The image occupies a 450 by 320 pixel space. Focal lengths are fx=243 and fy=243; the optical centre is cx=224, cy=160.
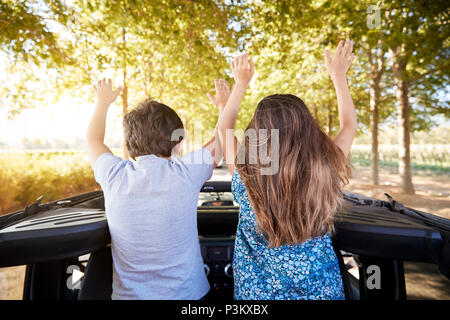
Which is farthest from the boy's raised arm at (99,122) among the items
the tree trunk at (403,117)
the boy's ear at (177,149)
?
the tree trunk at (403,117)

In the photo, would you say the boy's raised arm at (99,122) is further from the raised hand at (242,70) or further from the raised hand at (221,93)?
the raised hand at (242,70)

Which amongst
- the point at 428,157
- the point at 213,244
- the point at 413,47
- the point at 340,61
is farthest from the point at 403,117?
the point at 428,157

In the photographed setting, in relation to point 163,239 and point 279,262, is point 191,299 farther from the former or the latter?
point 279,262

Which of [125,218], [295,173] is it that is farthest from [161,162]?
[295,173]

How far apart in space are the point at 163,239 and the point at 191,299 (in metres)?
0.40

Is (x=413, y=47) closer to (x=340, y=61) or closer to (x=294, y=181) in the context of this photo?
(x=340, y=61)

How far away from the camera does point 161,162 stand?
1.25m

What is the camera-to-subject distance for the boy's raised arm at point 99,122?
4.48 ft

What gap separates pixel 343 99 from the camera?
1.62m

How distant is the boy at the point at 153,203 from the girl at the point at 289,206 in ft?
0.88

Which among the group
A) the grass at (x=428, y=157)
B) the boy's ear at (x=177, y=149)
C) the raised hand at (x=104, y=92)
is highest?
the raised hand at (x=104, y=92)

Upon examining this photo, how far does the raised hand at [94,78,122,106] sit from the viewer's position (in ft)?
5.07

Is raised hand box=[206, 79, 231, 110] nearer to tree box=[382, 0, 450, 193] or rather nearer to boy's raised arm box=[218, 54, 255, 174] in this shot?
boy's raised arm box=[218, 54, 255, 174]

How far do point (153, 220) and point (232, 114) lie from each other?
2.42 feet
